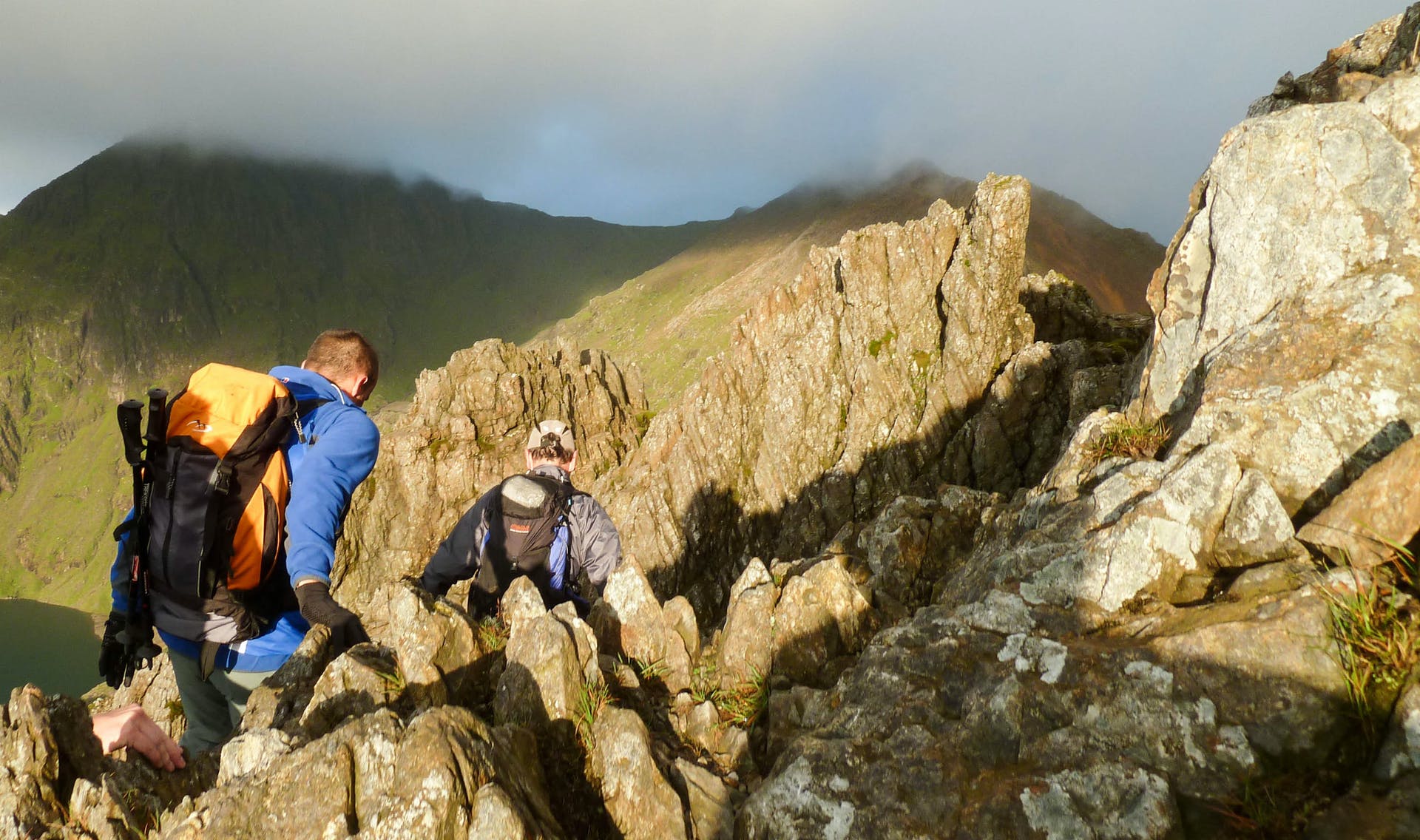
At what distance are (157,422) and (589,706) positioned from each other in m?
5.46

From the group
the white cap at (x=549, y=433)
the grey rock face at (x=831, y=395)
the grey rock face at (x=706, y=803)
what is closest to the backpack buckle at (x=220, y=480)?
the white cap at (x=549, y=433)

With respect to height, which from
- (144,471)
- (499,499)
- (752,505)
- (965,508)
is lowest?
(752,505)

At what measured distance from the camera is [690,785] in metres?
6.32

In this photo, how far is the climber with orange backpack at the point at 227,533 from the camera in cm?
737

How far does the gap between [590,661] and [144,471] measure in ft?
17.2

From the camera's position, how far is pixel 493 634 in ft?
28.3

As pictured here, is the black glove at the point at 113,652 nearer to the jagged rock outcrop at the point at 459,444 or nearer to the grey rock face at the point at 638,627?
the grey rock face at the point at 638,627

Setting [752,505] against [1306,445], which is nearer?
[1306,445]

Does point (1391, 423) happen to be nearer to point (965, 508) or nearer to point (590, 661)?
point (965, 508)

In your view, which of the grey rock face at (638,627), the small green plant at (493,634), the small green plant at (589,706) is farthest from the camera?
the grey rock face at (638,627)

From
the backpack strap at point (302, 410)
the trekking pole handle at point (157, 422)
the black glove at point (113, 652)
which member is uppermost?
the trekking pole handle at point (157, 422)

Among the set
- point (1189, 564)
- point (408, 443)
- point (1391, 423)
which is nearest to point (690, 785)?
point (1189, 564)

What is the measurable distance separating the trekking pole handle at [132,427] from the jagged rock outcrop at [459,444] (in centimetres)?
4187

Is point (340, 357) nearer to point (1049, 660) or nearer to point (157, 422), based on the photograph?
point (157, 422)
